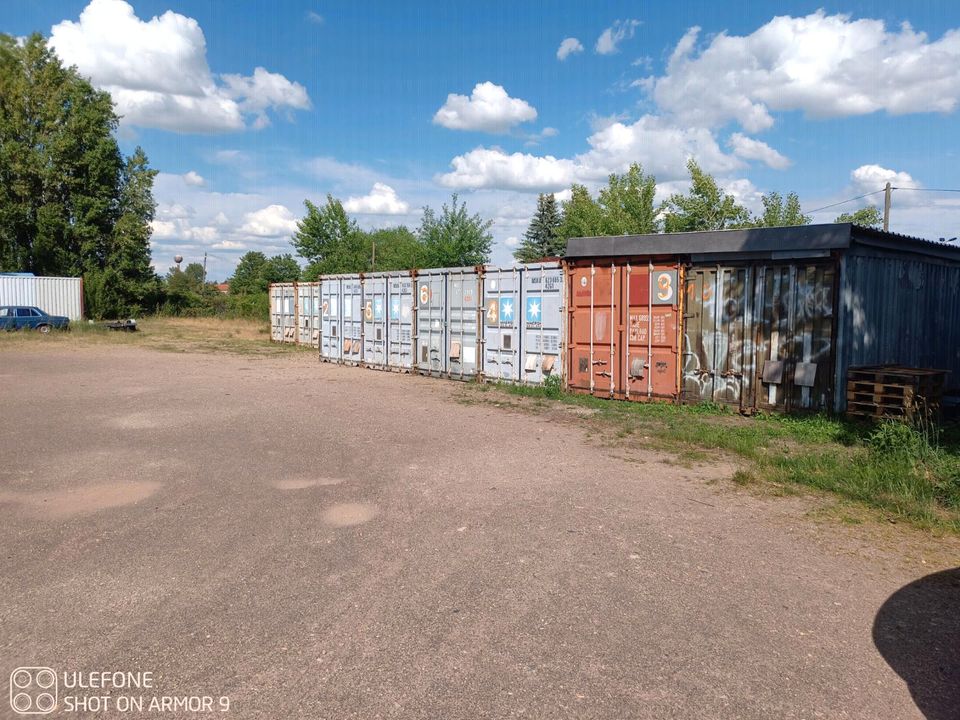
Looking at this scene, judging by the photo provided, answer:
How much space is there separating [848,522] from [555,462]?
3570 mm

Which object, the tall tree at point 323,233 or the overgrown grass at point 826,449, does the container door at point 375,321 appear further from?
the tall tree at point 323,233

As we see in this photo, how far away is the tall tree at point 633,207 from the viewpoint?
44497 mm

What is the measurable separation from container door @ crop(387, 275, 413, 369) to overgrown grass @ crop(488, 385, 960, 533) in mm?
8013

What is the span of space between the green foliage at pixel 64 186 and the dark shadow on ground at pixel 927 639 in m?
48.0

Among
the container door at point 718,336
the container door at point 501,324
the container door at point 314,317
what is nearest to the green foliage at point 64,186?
the container door at point 314,317

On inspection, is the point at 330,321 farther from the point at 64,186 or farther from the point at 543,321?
the point at 64,186

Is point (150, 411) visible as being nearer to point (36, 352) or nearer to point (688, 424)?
point (688, 424)

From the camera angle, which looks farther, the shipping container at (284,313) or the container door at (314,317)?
the shipping container at (284,313)

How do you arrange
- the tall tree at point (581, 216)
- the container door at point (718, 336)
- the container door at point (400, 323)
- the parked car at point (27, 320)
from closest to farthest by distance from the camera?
the container door at point (718, 336) → the container door at point (400, 323) → the parked car at point (27, 320) → the tall tree at point (581, 216)

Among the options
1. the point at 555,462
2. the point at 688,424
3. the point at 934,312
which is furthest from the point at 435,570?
the point at 934,312

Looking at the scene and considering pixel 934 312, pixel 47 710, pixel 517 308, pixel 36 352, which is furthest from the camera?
pixel 36 352

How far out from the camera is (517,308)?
1692 cm

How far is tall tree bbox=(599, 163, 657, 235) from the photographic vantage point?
44.5m

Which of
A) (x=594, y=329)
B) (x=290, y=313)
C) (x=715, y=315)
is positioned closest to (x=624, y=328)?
(x=594, y=329)
